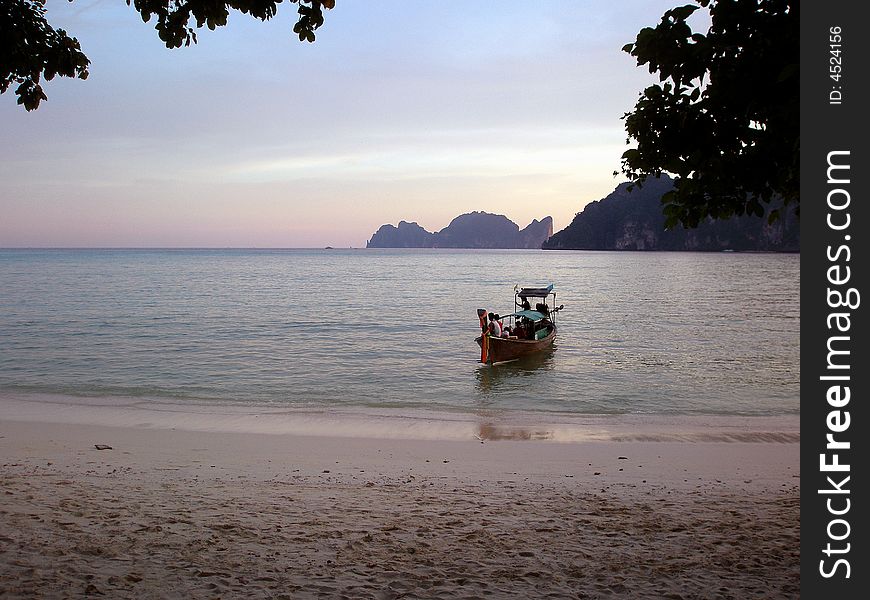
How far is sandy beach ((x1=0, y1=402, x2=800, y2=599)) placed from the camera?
570 centimetres

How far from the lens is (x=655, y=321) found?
45344 mm

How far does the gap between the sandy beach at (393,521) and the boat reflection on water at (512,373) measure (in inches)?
352

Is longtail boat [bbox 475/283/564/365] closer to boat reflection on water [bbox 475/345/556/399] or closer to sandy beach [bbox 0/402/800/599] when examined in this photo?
boat reflection on water [bbox 475/345/556/399]

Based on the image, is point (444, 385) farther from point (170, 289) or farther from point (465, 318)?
point (170, 289)

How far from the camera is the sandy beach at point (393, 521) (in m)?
5.70

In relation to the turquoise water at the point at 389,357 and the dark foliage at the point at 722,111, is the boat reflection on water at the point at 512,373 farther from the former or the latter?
the dark foliage at the point at 722,111

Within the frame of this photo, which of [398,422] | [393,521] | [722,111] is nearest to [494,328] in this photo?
[398,422]

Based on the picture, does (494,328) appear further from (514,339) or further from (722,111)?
(722,111)

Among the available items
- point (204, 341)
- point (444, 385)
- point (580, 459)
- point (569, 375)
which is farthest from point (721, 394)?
point (204, 341)

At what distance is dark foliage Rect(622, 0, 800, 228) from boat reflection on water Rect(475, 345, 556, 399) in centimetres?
1522

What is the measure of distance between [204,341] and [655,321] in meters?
30.9

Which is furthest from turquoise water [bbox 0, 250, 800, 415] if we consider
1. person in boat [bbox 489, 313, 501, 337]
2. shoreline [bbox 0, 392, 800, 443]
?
person in boat [bbox 489, 313, 501, 337]

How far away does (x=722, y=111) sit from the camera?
17.1 ft

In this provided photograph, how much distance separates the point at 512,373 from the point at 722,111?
65.5ft
